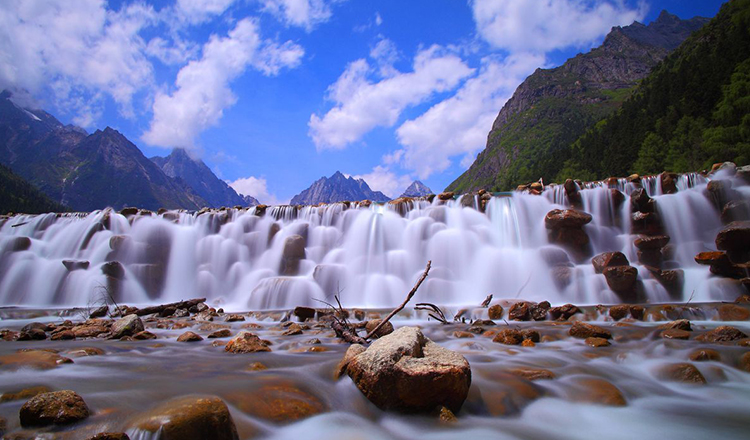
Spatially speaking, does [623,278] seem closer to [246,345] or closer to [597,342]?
[597,342]

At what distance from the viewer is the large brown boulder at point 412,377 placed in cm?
442

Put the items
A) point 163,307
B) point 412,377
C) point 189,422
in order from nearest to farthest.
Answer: point 189,422, point 412,377, point 163,307

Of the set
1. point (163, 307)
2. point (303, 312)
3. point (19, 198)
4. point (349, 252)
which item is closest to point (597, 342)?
point (303, 312)

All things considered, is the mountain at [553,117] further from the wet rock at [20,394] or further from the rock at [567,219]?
the wet rock at [20,394]

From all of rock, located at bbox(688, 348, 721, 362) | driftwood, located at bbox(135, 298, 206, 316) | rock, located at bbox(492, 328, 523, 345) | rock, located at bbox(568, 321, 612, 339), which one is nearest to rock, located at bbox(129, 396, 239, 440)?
rock, located at bbox(492, 328, 523, 345)

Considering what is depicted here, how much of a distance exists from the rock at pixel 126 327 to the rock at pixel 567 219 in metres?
19.4

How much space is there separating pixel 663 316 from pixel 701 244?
11.1 m

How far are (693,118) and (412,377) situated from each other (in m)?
70.5

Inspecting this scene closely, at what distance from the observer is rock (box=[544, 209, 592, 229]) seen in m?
19.3

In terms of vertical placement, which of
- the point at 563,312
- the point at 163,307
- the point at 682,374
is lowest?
the point at 682,374

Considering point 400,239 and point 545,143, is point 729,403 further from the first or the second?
point 545,143

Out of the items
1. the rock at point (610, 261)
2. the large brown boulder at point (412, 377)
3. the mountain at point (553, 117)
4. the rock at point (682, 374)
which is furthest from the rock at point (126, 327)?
the mountain at point (553, 117)

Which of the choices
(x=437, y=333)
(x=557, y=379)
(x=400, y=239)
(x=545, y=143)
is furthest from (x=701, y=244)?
(x=545, y=143)

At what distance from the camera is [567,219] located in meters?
19.4
